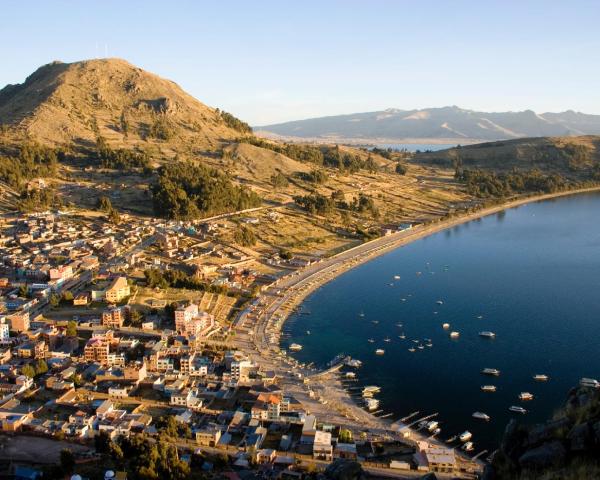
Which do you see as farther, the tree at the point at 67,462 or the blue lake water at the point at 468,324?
the blue lake water at the point at 468,324

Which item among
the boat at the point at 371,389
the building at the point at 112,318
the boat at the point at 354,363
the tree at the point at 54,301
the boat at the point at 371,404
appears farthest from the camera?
the tree at the point at 54,301

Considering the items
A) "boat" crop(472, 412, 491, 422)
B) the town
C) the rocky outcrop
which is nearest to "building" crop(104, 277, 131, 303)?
the town

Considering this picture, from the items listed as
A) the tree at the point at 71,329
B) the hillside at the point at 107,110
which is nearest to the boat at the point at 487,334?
the tree at the point at 71,329

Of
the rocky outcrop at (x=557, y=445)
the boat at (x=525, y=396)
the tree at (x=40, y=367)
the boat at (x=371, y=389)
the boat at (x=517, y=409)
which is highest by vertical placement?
the rocky outcrop at (x=557, y=445)

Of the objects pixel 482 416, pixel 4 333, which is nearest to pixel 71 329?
pixel 4 333

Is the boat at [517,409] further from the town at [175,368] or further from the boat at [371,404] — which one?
the boat at [371,404]

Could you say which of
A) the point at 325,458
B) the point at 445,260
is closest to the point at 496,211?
the point at 445,260

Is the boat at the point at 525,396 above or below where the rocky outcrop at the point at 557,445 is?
below
